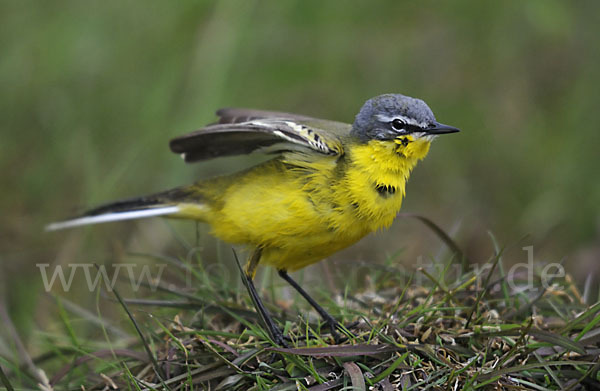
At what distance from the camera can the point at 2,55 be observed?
6.52 m

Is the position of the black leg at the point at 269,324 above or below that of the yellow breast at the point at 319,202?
below

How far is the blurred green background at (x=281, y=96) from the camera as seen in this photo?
610 centimetres

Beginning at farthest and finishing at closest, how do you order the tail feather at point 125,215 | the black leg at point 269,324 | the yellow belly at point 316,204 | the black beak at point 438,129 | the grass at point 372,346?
the tail feather at point 125,215 → the black beak at point 438,129 → the yellow belly at point 316,204 → the black leg at point 269,324 → the grass at point 372,346

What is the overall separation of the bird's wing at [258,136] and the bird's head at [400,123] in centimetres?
19

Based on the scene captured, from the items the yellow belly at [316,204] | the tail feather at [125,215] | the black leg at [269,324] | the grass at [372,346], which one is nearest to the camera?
the grass at [372,346]

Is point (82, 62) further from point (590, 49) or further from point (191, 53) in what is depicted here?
point (590, 49)

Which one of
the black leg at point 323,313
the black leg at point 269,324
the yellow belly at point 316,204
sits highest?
the yellow belly at point 316,204

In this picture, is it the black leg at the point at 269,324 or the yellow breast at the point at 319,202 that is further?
the yellow breast at the point at 319,202

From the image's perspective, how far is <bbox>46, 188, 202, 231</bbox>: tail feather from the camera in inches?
181

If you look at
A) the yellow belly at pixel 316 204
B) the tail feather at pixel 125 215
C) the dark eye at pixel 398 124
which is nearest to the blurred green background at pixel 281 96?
the tail feather at pixel 125 215

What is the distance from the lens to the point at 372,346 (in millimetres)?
3211

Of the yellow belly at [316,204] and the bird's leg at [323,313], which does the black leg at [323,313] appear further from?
the yellow belly at [316,204]

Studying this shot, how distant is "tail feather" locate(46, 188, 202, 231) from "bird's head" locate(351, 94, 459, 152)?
125 centimetres

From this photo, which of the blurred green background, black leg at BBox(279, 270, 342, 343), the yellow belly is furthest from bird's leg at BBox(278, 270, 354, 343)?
the blurred green background
